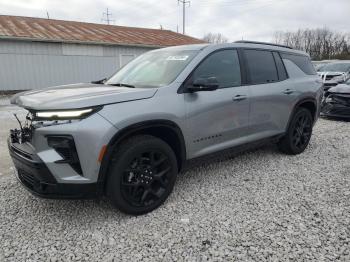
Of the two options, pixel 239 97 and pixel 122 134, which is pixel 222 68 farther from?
pixel 122 134

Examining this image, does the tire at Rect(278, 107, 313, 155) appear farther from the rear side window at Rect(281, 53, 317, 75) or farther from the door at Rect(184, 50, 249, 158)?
the door at Rect(184, 50, 249, 158)

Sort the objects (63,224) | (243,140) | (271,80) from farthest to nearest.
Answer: (271,80), (243,140), (63,224)

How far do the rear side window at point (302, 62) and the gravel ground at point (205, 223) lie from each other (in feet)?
6.11

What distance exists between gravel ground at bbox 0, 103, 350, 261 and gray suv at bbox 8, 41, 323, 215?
344 millimetres

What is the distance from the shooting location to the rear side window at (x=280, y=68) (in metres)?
4.68

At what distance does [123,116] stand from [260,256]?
1.70m

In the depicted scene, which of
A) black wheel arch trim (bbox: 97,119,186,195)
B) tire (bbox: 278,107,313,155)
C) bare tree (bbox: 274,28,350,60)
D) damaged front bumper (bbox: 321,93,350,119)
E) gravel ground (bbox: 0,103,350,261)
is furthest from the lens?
bare tree (bbox: 274,28,350,60)

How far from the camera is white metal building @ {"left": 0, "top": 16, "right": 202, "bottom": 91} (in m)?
14.8

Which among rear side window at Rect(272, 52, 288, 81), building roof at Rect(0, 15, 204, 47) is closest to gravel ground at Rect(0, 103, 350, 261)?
rear side window at Rect(272, 52, 288, 81)

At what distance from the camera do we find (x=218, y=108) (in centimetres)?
361

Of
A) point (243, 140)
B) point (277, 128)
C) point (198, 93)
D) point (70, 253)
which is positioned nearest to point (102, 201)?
point (70, 253)

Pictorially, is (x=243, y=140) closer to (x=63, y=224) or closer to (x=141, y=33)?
(x=63, y=224)

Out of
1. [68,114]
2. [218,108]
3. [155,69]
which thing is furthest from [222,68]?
[68,114]

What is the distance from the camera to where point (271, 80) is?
448 cm
